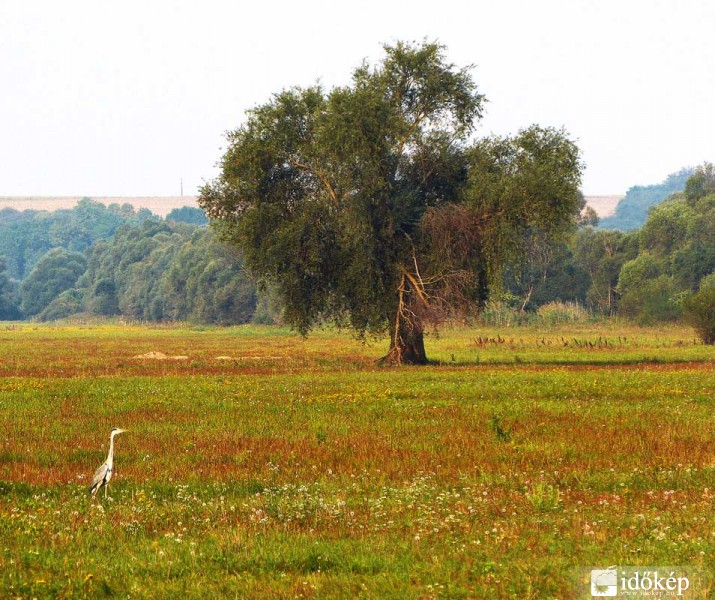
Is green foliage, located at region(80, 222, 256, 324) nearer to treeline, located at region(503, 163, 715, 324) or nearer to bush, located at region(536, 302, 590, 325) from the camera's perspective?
treeline, located at region(503, 163, 715, 324)

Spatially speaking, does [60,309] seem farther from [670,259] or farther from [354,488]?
[354,488]

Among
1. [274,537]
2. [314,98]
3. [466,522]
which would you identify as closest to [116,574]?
[274,537]

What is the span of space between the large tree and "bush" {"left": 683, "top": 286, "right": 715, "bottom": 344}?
59.2ft

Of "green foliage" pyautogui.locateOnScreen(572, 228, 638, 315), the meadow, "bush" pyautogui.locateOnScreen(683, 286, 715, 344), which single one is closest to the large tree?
the meadow

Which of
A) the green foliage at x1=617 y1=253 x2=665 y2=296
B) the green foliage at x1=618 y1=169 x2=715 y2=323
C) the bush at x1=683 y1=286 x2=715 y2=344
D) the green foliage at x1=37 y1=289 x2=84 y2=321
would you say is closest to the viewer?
the bush at x1=683 y1=286 x2=715 y2=344

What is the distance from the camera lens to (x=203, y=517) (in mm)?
13188

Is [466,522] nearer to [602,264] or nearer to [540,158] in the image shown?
[540,158]

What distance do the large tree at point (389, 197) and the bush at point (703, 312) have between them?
59.2 feet

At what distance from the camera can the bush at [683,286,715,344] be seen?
6009cm

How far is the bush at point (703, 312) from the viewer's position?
60094 millimetres

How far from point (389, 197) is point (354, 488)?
3196cm

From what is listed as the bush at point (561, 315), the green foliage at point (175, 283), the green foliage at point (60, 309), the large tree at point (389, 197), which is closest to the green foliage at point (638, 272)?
the bush at point (561, 315)

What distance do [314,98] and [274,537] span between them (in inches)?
1490

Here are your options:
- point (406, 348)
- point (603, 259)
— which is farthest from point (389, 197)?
point (603, 259)
